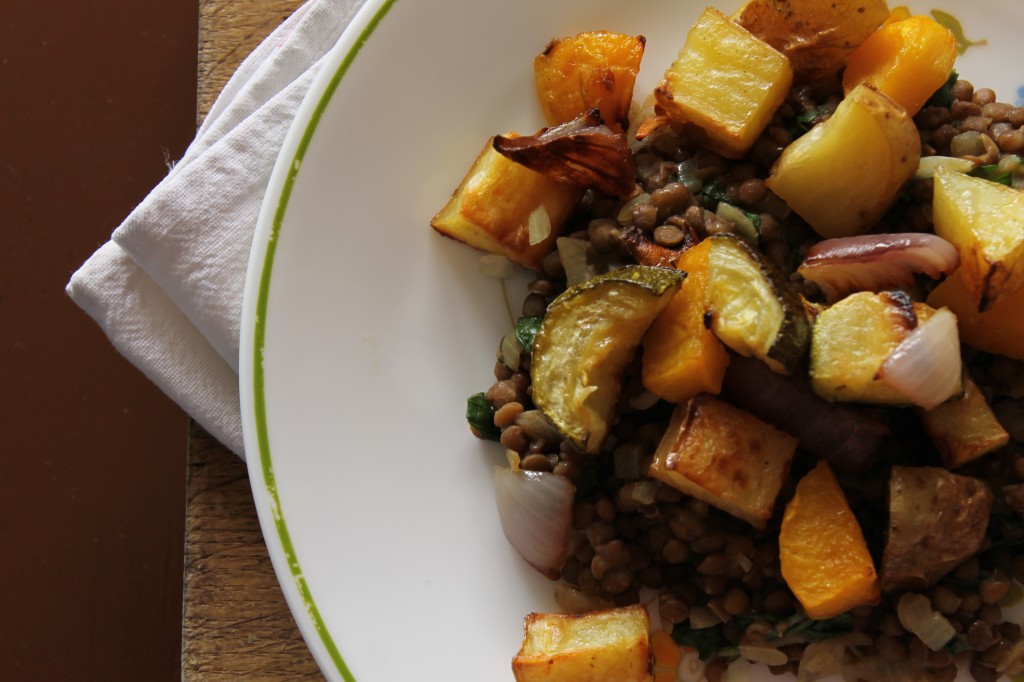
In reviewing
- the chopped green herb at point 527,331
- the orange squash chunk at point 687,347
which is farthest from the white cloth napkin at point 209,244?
the orange squash chunk at point 687,347

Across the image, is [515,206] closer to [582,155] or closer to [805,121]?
[582,155]

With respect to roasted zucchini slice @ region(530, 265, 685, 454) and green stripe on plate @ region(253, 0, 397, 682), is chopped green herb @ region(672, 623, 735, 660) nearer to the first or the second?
roasted zucchini slice @ region(530, 265, 685, 454)

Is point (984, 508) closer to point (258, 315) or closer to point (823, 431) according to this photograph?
point (823, 431)

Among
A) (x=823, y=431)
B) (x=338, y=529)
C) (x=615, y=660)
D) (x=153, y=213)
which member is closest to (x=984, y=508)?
(x=823, y=431)

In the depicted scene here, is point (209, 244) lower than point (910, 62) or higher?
higher

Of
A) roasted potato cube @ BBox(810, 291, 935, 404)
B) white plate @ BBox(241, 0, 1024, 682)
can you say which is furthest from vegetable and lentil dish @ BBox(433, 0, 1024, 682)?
white plate @ BBox(241, 0, 1024, 682)

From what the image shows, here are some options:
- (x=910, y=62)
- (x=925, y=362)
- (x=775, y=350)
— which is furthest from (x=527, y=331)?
(x=910, y=62)
